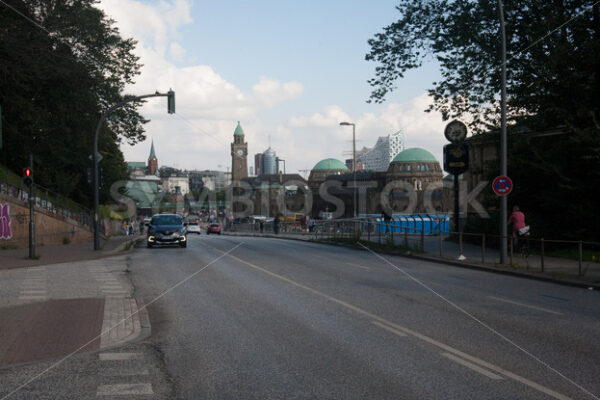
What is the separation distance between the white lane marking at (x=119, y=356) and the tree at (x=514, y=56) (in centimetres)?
1676

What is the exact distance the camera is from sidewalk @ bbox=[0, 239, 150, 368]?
8.02m

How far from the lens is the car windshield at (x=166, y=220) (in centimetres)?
3362

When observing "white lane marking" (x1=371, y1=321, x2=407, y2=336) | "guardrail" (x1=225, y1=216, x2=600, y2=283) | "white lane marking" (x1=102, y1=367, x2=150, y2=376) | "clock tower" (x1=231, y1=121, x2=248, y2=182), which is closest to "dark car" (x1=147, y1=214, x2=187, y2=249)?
"guardrail" (x1=225, y1=216, x2=600, y2=283)

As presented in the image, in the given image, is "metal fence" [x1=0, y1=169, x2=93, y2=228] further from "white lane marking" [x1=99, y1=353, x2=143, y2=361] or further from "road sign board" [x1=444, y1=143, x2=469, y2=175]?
"white lane marking" [x1=99, y1=353, x2=143, y2=361]

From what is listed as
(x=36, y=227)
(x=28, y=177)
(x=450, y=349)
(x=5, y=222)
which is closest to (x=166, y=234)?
(x=36, y=227)

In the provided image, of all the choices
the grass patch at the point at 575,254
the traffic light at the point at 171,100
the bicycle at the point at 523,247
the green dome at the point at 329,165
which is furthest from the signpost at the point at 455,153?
the green dome at the point at 329,165

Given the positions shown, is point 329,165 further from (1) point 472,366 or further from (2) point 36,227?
(1) point 472,366

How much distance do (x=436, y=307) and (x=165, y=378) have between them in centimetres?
598

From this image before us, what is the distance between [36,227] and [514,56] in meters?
23.5

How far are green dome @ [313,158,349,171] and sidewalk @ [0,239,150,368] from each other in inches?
5844

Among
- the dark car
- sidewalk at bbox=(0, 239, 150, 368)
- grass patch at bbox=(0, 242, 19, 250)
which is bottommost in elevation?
sidewalk at bbox=(0, 239, 150, 368)

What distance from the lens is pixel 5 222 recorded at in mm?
29953

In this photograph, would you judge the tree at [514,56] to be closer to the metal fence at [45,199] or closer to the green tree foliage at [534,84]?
the green tree foliage at [534,84]

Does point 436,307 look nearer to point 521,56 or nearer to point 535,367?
point 535,367
